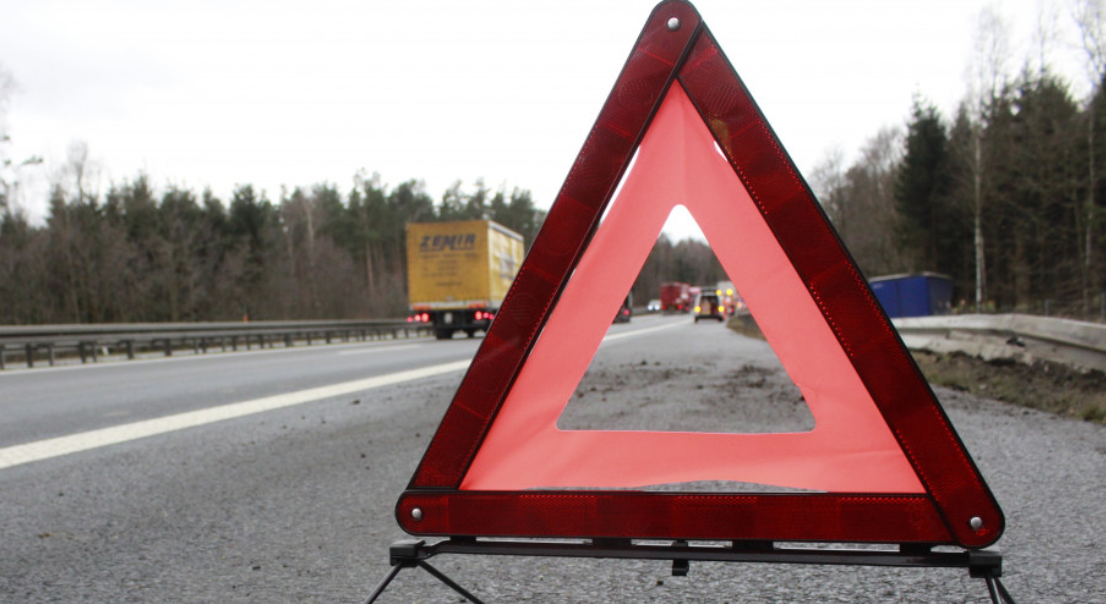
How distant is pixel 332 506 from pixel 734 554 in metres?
2.49

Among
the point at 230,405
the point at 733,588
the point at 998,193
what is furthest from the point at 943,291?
the point at 733,588

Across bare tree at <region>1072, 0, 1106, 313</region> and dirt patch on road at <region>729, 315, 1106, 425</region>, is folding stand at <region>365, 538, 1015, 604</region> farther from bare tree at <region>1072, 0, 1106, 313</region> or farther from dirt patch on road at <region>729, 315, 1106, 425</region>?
bare tree at <region>1072, 0, 1106, 313</region>

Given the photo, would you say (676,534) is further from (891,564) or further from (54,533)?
(54,533)

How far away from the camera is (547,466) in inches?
77.9

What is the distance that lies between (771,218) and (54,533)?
126 inches

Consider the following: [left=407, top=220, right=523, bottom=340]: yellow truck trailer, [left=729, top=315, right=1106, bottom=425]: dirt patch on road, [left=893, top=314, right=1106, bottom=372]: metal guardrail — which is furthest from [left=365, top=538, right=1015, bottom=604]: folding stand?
[left=407, top=220, right=523, bottom=340]: yellow truck trailer

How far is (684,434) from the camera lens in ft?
6.70

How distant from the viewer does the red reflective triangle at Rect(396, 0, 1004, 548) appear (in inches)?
66.2

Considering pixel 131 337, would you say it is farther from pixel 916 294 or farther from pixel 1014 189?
pixel 1014 189

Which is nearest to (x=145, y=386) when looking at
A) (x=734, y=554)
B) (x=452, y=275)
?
(x=734, y=554)

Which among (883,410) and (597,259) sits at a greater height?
(597,259)

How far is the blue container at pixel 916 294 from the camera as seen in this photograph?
30.5 m

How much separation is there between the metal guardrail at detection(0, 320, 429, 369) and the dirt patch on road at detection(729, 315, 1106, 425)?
50.6 ft

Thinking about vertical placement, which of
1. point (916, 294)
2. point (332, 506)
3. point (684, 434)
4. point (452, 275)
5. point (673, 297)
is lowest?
point (332, 506)
